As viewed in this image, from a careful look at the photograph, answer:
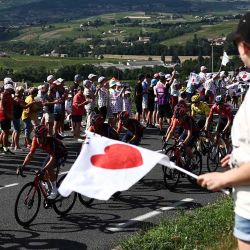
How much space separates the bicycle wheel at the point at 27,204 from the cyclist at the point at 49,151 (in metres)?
0.25

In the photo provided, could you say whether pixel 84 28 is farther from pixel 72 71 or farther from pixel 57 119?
pixel 57 119

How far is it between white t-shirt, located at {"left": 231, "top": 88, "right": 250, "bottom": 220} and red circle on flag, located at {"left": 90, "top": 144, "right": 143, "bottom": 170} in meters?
0.77

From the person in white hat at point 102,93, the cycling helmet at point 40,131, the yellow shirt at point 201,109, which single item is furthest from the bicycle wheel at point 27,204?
the person in white hat at point 102,93

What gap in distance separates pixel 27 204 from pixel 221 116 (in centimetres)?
569

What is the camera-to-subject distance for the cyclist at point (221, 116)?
1260cm

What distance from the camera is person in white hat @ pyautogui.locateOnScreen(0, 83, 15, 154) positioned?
1392cm

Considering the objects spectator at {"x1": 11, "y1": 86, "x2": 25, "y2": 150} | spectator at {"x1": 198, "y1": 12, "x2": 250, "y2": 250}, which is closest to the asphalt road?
spectator at {"x1": 11, "y1": 86, "x2": 25, "y2": 150}

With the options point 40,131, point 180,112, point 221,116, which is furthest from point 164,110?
point 40,131

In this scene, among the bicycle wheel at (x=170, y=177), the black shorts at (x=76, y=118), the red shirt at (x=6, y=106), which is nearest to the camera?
the bicycle wheel at (x=170, y=177)

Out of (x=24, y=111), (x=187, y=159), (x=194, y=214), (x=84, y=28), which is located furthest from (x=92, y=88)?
(x=84, y=28)

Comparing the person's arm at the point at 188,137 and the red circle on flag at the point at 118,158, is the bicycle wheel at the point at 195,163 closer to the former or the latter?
the person's arm at the point at 188,137

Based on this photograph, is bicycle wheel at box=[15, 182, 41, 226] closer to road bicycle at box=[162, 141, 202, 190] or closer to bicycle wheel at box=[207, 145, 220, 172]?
road bicycle at box=[162, 141, 202, 190]

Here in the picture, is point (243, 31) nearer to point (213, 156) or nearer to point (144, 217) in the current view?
point (144, 217)

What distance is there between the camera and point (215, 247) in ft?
20.7
